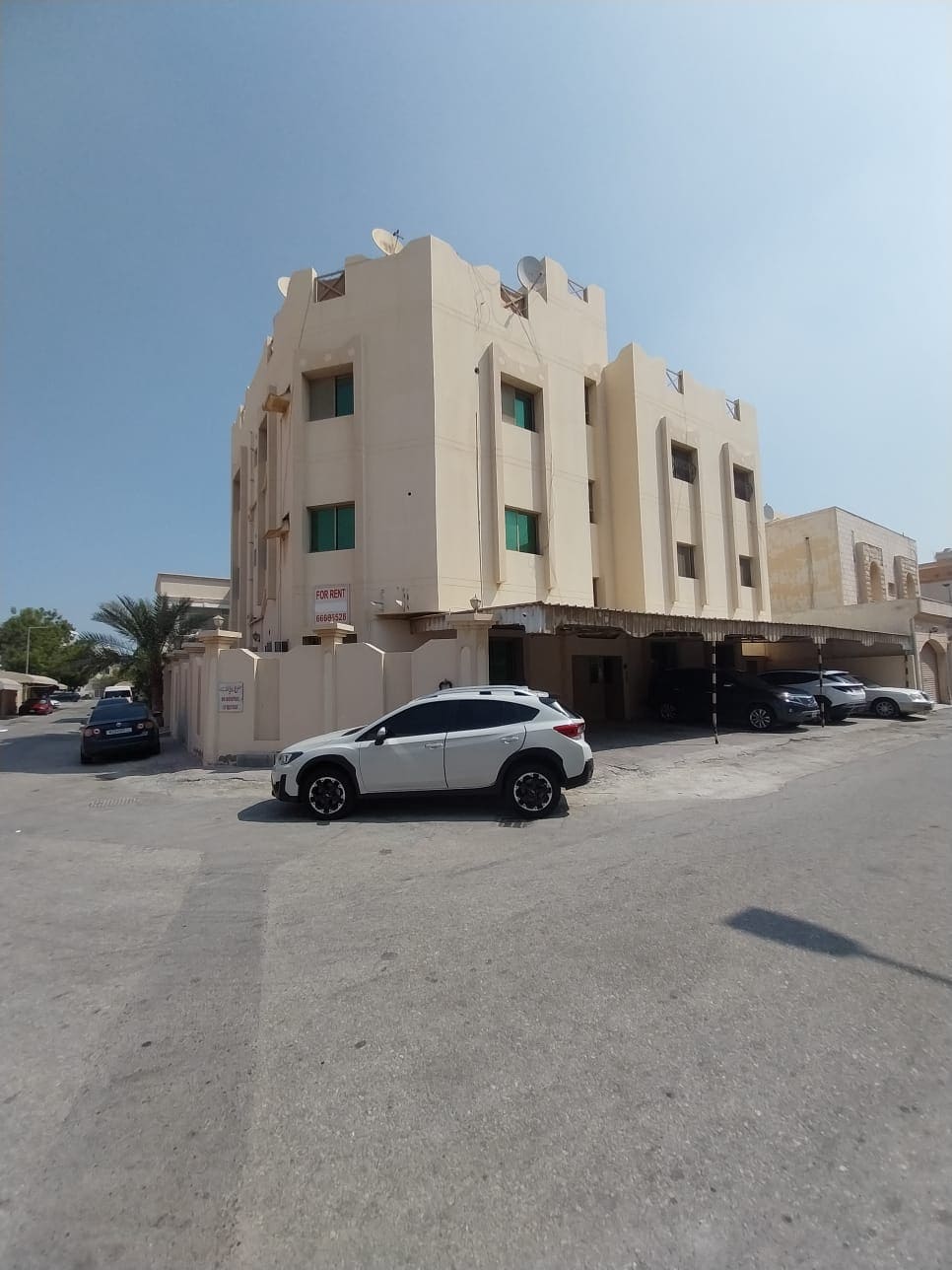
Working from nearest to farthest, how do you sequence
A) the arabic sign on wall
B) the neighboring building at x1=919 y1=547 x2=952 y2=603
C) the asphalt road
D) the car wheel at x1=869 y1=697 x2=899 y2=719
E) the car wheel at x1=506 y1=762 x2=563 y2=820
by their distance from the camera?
1. the asphalt road
2. the car wheel at x1=506 y1=762 x2=563 y2=820
3. the arabic sign on wall
4. the car wheel at x1=869 y1=697 x2=899 y2=719
5. the neighboring building at x1=919 y1=547 x2=952 y2=603

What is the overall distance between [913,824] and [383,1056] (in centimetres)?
687

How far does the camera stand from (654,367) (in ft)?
72.4

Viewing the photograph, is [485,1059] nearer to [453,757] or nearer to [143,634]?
[453,757]

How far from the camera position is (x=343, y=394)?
58.1 feet

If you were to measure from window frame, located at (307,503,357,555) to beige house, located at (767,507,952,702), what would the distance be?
2003cm

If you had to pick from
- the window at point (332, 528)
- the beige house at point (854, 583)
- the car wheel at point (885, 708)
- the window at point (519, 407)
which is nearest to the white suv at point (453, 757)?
the window at point (332, 528)

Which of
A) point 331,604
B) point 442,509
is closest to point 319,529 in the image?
point 331,604

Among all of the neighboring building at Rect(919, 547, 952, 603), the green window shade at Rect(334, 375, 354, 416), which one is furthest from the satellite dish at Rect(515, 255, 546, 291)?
the neighboring building at Rect(919, 547, 952, 603)

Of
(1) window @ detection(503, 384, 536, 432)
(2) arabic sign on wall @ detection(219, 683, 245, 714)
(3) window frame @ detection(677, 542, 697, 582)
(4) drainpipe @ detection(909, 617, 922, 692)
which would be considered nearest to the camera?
(2) arabic sign on wall @ detection(219, 683, 245, 714)

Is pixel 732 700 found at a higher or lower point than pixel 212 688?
lower

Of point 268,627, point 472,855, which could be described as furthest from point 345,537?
point 472,855

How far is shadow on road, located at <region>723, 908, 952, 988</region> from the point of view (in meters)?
3.83

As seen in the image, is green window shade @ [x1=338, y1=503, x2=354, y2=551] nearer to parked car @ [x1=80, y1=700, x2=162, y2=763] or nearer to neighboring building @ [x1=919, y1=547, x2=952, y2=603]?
parked car @ [x1=80, y1=700, x2=162, y2=763]

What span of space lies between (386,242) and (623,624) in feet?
44.3
